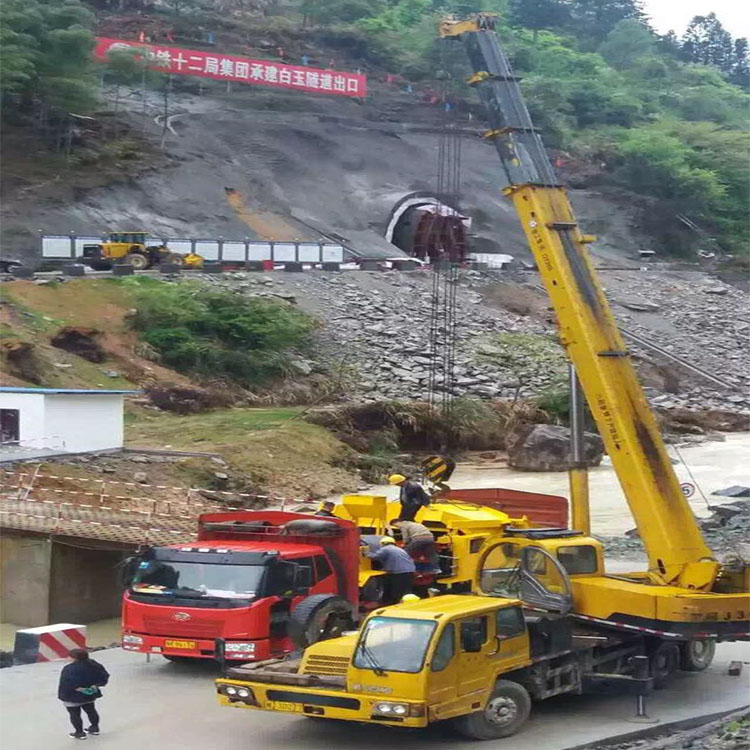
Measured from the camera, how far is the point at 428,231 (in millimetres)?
71062

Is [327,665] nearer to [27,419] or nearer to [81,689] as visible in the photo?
[81,689]

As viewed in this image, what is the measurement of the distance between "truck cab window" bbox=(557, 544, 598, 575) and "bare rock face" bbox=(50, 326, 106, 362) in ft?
102

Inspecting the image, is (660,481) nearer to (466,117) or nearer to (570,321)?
(570,321)

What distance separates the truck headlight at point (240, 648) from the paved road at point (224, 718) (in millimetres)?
521

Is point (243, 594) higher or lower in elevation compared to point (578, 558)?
lower

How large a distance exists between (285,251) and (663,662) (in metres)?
46.8

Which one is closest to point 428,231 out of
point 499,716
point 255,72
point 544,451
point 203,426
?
point 255,72

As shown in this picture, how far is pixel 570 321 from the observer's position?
1641cm

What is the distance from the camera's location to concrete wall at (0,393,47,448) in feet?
94.1

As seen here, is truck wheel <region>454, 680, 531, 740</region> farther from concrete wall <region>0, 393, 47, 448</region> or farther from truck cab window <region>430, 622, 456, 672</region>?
concrete wall <region>0, 393, 47, 448</region>

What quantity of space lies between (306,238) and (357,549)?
5299 centimetres

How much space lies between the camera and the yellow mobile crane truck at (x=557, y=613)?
1220 centimetres

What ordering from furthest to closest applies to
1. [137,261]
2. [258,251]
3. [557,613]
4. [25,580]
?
1. [258,251]
2. [137,261]
3. [25,580]
4. [557,613]

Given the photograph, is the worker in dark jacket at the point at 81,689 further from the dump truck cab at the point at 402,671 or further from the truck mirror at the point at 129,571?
the truck mirror at the point at 129,571
